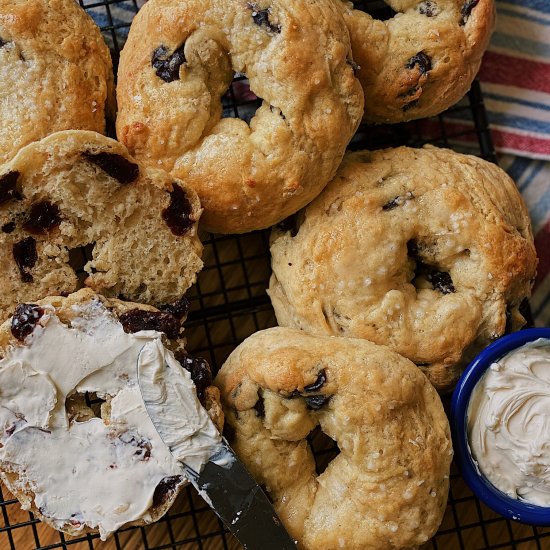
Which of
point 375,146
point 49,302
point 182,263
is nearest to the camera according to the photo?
point 49,302

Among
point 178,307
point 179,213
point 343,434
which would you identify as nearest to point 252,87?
point 179,213

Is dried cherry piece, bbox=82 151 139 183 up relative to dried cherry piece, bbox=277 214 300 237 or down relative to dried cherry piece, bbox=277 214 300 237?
up

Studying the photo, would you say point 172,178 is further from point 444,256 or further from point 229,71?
point 444,256

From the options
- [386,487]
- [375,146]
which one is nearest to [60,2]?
[375,146]

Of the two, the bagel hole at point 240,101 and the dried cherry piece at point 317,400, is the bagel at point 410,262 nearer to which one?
the dried cherry piece at point 317,400

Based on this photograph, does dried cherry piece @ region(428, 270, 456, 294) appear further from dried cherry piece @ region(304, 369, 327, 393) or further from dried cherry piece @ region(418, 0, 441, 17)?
dried cherry piece @ region(418, 0, 441, 17)

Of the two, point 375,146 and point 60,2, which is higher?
point 60,2

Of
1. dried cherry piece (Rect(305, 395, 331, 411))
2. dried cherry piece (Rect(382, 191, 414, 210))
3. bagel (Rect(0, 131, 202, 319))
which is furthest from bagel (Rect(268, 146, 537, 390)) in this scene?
bagel (Rect(0, 131, 202, 319))
